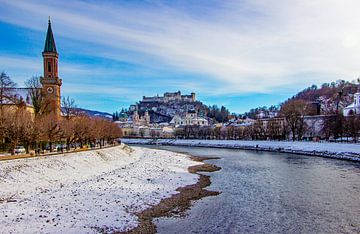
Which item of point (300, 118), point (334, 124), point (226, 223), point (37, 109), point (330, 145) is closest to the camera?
point (226, 223)

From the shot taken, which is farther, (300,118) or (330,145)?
(300,118)

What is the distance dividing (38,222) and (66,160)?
56.9 ft

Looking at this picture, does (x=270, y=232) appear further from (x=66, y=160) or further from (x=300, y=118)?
(x=300, y=118)

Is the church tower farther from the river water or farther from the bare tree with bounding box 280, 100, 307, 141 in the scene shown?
the river water

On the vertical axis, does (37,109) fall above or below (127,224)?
above

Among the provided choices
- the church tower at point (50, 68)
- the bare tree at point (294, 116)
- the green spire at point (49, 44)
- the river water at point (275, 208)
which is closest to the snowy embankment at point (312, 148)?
the bare tree at point (294, 116)

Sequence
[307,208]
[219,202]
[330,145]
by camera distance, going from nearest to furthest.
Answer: [307,208], [219,202], [330,145]

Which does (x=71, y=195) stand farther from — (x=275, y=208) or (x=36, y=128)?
(x=36, y=128)

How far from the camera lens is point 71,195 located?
20.5 metres

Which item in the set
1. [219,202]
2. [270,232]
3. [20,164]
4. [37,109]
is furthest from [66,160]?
[37,109]

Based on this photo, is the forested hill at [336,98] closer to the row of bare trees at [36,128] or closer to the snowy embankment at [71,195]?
the row of bare trees at [36,128]

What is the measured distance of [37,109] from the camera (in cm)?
5781

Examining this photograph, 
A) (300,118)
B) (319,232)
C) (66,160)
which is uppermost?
(300,118)

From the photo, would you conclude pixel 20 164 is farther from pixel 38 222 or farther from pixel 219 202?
pixel 219 202
